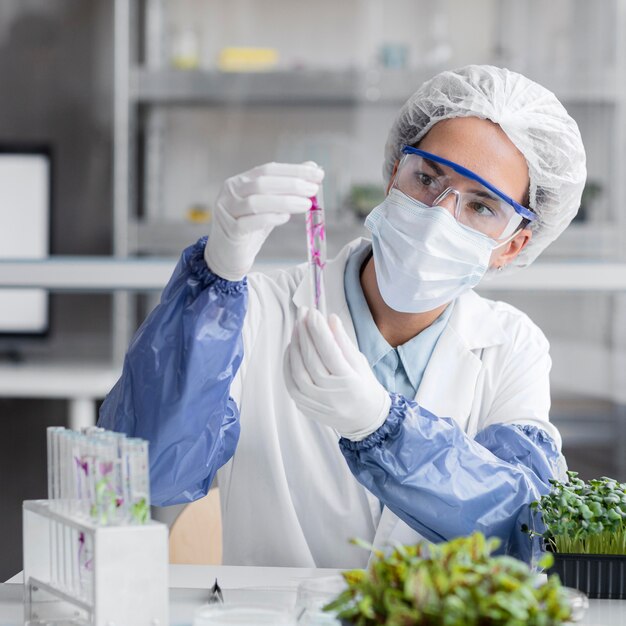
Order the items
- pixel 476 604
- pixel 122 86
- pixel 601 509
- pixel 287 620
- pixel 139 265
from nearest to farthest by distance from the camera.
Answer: pixel 476 604 → pixel 287 620 → pixel 601 509 → pixel 139 265 → pixel 122 86

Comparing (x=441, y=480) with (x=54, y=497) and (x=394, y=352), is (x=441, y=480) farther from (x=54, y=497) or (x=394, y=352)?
(x=54, y=497)

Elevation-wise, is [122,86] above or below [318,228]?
above

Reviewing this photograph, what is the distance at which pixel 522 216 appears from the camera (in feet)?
5.17

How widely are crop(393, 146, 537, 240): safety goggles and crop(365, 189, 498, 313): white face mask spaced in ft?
0.06

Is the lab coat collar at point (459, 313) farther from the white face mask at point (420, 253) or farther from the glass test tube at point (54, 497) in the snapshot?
the glass test tube at point (54, 497)

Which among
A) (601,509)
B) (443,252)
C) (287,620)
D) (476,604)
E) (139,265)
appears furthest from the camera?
(139,265)

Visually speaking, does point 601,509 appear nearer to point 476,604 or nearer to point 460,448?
point 460,448

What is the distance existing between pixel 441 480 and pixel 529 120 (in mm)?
618

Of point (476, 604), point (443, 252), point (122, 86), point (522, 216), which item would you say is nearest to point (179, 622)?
point (476, 604)

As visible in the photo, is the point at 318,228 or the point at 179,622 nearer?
the point at 179,622

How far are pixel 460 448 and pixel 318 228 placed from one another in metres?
0.36

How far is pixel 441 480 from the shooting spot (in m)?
1.29

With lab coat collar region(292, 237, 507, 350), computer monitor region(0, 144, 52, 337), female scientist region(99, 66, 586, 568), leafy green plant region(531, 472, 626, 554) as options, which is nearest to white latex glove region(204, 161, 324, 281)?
female scientist region(99, 66, 586, 568)

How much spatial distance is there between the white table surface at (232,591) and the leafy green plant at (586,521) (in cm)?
7
